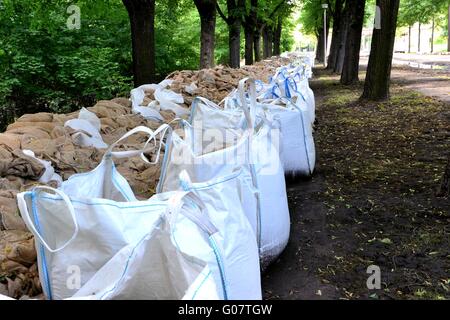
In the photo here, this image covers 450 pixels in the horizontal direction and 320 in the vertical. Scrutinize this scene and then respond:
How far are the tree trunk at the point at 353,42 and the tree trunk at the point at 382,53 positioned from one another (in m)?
4.82

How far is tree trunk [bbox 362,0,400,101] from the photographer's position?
1070 cm

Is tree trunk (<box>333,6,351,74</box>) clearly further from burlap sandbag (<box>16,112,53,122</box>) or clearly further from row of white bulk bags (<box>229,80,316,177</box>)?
burlap sandbag (<box>16,112,53,122</box>)

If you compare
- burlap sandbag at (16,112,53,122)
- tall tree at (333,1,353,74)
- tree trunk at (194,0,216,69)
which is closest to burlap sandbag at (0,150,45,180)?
burlap sandbag at (16,112,53,122)

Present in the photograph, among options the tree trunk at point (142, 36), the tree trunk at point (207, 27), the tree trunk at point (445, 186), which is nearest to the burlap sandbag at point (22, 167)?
the tree trunk at point (445, 186)

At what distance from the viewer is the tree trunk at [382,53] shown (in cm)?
1070

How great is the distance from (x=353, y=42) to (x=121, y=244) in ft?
50.2

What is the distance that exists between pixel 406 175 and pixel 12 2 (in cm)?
1062

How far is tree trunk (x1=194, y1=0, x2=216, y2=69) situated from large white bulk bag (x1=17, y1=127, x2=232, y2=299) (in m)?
13.1

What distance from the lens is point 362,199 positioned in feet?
15.2

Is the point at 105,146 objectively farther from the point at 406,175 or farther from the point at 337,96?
the point at 337,96

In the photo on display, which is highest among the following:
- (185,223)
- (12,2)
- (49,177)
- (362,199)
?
(12,2)

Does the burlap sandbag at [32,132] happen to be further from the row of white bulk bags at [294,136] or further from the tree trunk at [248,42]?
the tree trunk at [248,42]

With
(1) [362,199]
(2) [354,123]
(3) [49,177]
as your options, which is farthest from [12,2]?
(1) [362,199]

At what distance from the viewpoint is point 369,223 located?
4.05 metres
